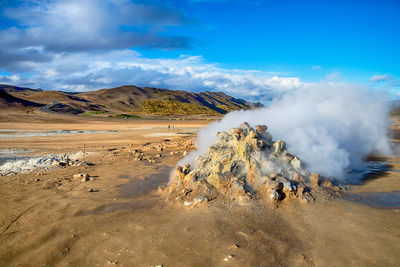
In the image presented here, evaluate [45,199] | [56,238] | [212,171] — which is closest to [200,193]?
[212,171]

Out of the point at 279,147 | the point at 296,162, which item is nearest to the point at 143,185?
the point at 279,147

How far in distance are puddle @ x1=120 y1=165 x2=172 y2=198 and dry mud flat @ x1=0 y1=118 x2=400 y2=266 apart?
11cm

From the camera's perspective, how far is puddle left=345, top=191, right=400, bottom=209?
6.02m

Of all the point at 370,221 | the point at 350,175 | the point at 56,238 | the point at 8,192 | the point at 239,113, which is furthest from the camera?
the point at 239,113

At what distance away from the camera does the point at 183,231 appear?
15.8ft

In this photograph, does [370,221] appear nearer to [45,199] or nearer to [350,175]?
[350,175]

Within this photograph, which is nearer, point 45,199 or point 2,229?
point 2,229

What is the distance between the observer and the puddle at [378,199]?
6.02 m

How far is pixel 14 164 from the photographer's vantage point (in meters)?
10.3

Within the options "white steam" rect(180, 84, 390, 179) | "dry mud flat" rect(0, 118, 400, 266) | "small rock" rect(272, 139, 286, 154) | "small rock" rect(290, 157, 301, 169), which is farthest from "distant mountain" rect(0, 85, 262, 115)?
"dry mud flat" rect(0, 118, 400, 266)

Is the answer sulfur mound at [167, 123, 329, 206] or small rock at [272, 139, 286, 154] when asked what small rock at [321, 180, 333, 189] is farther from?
small rock at [272, 139, 286, 154]

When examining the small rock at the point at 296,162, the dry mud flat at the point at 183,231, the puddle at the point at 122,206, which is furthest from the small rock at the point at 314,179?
the puddle at the point at 122,206

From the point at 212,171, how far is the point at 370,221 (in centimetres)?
364

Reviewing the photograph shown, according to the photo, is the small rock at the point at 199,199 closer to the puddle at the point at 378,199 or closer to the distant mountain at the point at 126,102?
the puddle at the point at 378,199
